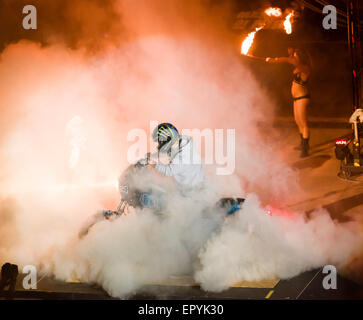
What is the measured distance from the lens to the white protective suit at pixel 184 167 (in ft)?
16.2

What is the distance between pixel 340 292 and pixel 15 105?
6.78 m

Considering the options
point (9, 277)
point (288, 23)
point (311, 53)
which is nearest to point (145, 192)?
point (9, 277)

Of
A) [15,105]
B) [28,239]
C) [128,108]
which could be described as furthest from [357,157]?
[15,105]

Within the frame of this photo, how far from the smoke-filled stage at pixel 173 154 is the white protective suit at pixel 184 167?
2 cm

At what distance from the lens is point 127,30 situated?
8.61 metres

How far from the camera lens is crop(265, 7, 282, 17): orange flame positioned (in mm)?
12594

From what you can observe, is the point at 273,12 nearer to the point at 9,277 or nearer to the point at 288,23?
the point at 288,23

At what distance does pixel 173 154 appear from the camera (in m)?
4.98

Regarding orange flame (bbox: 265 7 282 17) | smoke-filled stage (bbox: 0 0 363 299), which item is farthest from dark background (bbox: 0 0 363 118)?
orange flame (bbox: 265 7 282 17)

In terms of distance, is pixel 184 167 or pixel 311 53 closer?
pixel 184 167

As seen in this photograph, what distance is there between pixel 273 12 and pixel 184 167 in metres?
9.40

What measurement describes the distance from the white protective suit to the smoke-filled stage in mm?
17

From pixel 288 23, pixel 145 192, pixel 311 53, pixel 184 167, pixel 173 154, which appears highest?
pixel 288 23
